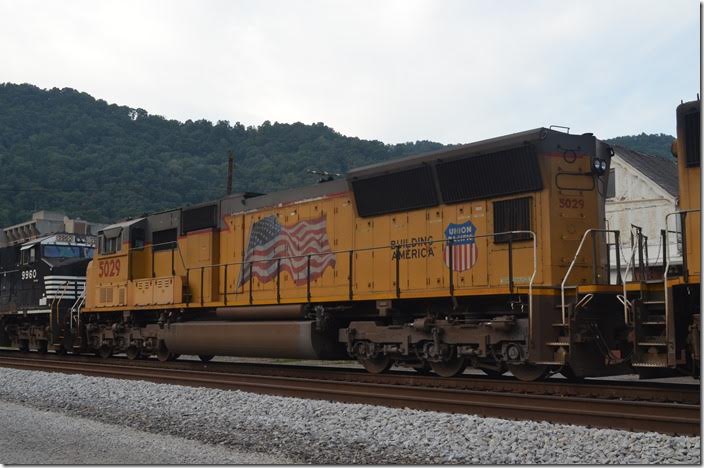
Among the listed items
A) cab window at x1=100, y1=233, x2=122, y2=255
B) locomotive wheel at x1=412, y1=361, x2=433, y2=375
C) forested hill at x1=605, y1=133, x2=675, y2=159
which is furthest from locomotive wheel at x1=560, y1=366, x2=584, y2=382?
forested hill at x1=605, y1=133, x2=675, y2=159

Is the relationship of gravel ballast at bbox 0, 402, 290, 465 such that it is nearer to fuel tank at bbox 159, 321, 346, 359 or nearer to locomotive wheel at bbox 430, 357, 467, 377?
fuel tank at bbox 159, 321, 346, 359

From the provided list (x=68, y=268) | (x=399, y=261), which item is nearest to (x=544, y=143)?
(x=399, y=261)

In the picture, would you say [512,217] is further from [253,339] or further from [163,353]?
[163,353]

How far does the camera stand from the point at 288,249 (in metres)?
14.7

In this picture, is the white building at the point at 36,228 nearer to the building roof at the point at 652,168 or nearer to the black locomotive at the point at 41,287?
the black locomotive at the point at 41,287

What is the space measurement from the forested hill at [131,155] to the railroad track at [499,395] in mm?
53087

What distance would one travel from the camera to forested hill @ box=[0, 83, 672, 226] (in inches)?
3169

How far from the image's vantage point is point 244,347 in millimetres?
14641

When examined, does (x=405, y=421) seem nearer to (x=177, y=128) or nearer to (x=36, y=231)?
(x=36, y=231)

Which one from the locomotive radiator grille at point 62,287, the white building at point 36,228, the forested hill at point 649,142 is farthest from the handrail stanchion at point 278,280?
the forested hill at point 649,142

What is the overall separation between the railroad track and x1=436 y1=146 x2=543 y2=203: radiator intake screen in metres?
2.88

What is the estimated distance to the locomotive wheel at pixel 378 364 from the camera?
12.7 meters

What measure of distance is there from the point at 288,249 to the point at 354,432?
726 centimetres

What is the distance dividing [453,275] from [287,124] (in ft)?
307
